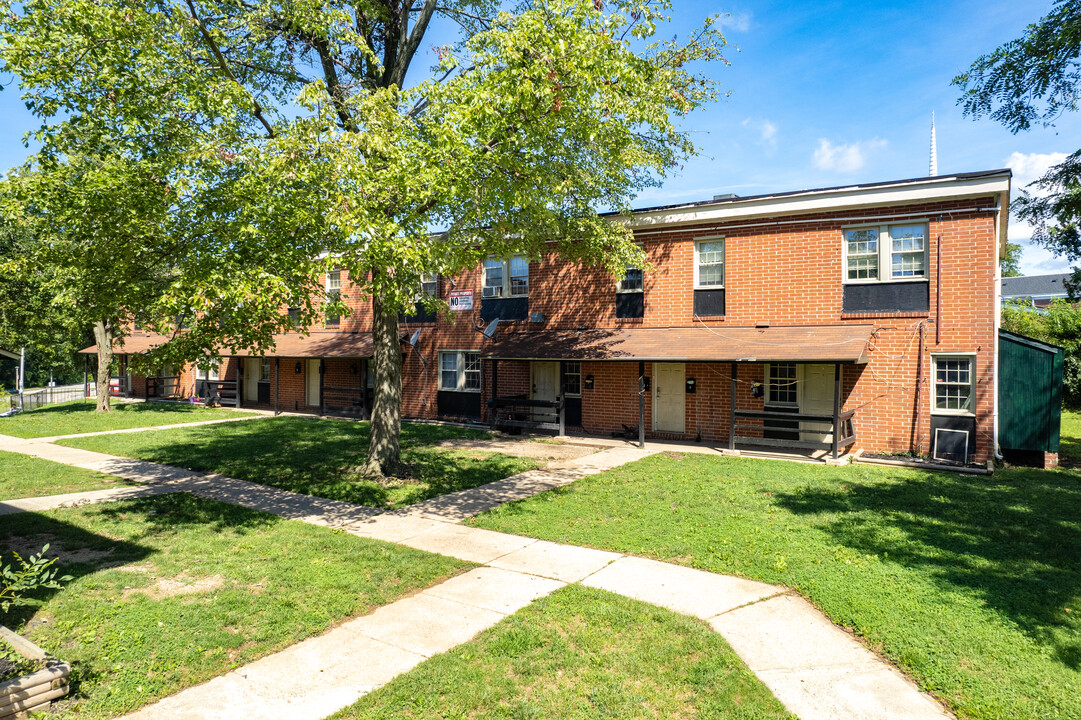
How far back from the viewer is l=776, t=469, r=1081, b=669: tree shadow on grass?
5.86 meters

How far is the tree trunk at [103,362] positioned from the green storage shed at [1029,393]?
29051 millimetres

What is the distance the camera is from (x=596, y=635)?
5.29 metres

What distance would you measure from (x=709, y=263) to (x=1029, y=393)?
295 inches

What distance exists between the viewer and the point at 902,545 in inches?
303

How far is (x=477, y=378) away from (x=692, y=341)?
7.91 meters

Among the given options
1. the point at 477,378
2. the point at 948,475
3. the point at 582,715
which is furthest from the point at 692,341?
the point at 582,715

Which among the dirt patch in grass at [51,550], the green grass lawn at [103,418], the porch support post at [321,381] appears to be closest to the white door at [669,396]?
the porch support post at [321,381]

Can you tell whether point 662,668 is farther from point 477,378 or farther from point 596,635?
point 477,378

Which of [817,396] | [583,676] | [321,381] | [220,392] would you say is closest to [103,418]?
[220,392]

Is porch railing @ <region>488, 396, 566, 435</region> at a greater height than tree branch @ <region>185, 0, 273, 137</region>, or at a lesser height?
lesser

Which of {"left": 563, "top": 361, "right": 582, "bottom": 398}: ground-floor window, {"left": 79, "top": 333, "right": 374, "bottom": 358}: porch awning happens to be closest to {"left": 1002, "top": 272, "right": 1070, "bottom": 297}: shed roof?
{"left": 563, "top": 361, "right": 582, "bottom": 398}: ground-floor window

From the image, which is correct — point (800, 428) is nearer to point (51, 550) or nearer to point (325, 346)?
point (51, 550)

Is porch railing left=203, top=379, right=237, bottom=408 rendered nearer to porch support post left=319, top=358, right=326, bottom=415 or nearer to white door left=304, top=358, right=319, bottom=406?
white door left=304, top=358, right=319, bottom=406

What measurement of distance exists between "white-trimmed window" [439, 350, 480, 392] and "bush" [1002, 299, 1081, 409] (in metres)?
19.5
